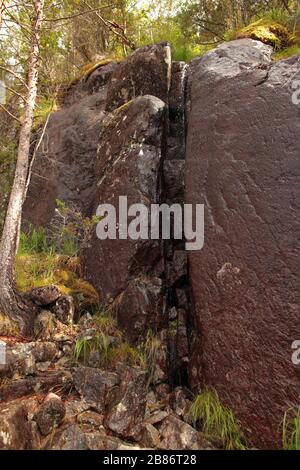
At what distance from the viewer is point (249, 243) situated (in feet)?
12.8

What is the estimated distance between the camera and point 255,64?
4613 mm

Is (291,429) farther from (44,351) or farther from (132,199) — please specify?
(132,199)

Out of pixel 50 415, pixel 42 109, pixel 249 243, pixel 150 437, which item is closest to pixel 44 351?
pixel 50 415

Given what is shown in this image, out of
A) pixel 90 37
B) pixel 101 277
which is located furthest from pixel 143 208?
pixel 90 37

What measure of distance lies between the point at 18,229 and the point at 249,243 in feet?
9.75

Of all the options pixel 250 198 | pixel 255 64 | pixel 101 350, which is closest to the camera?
pixel 250 198

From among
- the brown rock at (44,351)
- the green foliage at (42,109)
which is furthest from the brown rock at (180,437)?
the green foliage at (42,109)

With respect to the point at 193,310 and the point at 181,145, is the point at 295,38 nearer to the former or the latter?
the point at 181,145

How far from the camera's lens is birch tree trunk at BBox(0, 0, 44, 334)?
4.55 m

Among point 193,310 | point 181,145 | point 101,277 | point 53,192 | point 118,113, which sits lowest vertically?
point 193,310

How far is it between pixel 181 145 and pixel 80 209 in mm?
2069

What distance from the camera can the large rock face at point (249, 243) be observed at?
352cm

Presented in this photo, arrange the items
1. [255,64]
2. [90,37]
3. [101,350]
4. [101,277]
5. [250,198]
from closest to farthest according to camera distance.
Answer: [250,198], [101,350], [255,64], [101,277], [90,37]

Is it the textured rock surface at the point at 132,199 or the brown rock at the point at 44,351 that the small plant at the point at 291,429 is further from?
the brown rock at the point at 44,351
